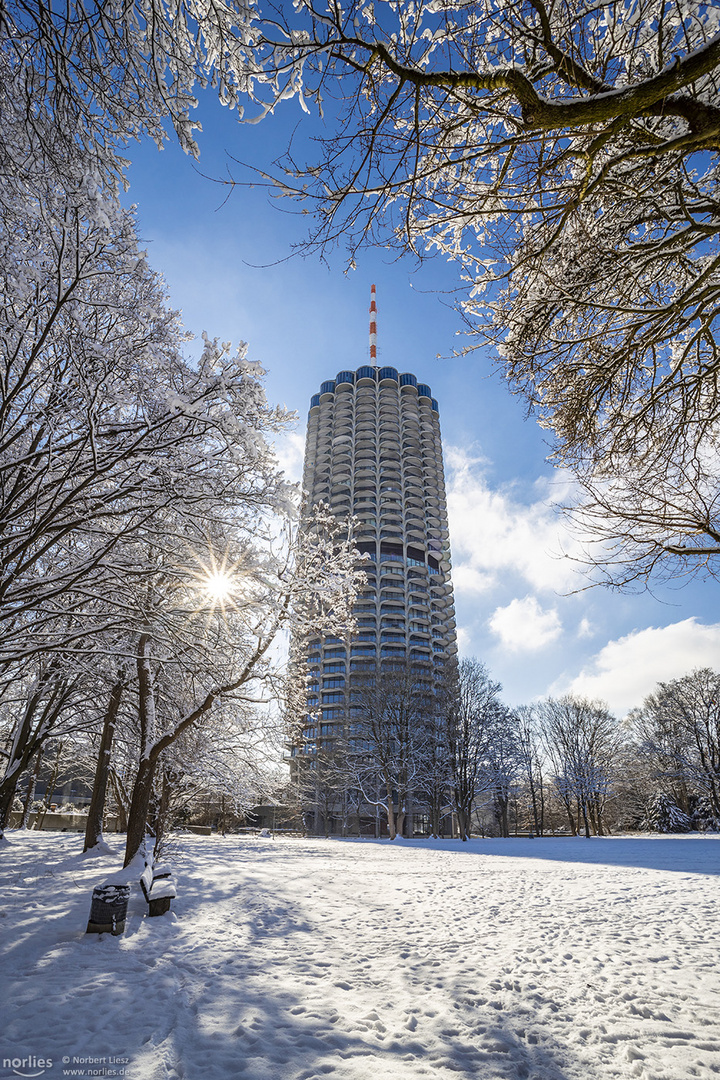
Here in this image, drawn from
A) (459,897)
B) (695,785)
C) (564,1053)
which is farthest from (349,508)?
(564,1053)

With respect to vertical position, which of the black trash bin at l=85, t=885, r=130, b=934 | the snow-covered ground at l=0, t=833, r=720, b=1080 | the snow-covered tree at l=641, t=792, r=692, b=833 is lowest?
the snow-covered tree at l=641, t=792, r=692, b=833

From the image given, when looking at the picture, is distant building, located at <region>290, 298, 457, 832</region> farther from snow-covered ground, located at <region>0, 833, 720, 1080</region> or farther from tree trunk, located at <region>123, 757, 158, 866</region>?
snow-covered ground, located at <region>0, 833, 720, 1080</region>

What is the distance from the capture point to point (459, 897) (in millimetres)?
9102

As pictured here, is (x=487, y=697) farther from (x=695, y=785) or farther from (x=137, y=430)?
(x=137, y=430)

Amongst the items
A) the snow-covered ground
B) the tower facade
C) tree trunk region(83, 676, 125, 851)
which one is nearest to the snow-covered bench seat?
the snow-covered ground

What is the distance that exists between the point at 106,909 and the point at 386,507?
70.5 metres

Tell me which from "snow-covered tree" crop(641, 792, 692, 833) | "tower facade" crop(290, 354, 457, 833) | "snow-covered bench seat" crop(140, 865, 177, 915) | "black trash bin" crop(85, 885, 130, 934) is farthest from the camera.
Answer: "tower facade" crop(290, 354, 457, 833)

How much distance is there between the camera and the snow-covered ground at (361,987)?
3.20 metres

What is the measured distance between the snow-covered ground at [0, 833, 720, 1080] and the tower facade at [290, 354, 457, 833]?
51.5 meters

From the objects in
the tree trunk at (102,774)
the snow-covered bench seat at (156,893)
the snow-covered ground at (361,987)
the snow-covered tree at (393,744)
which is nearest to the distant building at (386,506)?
the snow-covered tree at (393,744)

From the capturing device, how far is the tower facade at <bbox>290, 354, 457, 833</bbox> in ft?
213

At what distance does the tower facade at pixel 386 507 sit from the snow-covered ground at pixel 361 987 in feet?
169

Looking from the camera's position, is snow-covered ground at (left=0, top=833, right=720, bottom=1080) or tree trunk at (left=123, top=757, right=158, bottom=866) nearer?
snow-covered ground at (left=0, top=833, right=720, bottom=1080)

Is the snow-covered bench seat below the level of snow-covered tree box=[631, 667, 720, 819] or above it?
below
